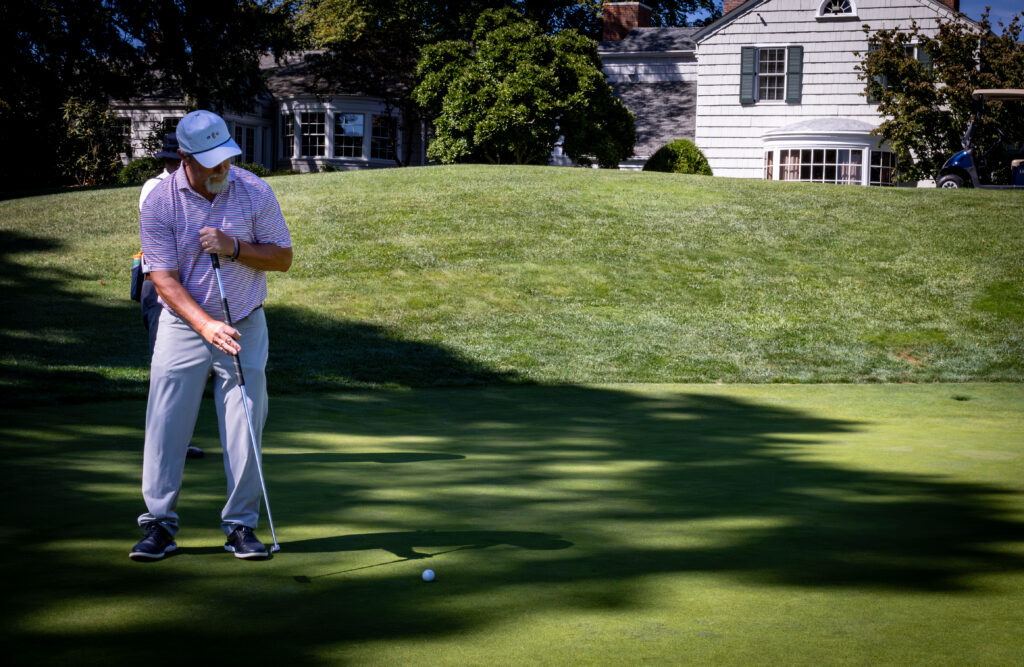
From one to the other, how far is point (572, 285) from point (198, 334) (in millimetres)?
12856

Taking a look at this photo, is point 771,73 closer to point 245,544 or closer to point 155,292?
point 155,292

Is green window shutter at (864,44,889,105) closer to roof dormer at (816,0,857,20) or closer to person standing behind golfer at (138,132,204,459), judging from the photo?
roof dormer at (816,0,857,20)

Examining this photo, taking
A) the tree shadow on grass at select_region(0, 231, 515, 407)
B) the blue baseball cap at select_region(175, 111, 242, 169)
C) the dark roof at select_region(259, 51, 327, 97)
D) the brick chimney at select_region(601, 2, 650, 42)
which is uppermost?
the brick chimney at select_region(601, 2, 650, 42)

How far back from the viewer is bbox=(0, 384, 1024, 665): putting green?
11.9ft

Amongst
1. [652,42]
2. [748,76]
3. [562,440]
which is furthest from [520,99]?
[562,440]

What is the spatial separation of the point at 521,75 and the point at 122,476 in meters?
23.4

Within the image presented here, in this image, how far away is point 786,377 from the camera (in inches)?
530

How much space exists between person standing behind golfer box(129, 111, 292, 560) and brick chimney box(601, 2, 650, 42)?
36.7 metres

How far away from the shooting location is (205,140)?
4.60 metres

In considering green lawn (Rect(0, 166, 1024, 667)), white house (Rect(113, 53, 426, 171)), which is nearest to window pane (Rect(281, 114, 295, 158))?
white house (Rect(113, 53, 426, 171))

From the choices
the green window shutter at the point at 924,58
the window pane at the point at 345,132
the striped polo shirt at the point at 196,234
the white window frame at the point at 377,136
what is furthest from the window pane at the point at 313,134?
the striped polo shirt at the point at 196,234

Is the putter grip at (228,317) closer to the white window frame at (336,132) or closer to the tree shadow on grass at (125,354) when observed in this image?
the tree shadow on grass at (125,354)

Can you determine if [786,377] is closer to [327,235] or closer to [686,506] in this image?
[686,506]

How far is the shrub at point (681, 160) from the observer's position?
2895 centimetres
